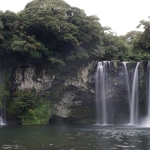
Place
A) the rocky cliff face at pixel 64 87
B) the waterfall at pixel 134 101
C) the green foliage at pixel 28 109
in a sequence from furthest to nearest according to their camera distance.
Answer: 1. the rocky cliff face at pixel 64 87
2. the waterfall at pixel 134 101
3. the green foliage at pixel 28 109

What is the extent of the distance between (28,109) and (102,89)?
29.8ft

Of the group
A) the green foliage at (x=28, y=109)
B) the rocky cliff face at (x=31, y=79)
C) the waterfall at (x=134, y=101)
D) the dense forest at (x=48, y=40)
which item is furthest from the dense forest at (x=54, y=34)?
the green foliage at (x=28, y=109)

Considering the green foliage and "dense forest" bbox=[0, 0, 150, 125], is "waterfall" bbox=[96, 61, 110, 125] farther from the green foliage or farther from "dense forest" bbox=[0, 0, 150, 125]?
the green foliage

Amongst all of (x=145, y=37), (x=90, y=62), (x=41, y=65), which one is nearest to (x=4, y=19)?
(x=41, y=65)

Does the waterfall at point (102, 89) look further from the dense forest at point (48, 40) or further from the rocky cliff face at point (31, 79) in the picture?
the rocky cliff face at point (31, 79)

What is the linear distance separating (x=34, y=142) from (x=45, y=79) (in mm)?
18056

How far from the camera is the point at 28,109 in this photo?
30.8 m

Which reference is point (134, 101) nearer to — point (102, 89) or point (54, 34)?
point (102, 89)

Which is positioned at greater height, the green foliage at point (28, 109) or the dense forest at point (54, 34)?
the dense forest at point (54, 34)

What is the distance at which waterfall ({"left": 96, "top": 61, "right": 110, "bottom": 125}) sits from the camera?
33.6 m

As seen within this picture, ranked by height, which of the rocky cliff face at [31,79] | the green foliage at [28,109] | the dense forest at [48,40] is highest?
the dense forest at [48,40]

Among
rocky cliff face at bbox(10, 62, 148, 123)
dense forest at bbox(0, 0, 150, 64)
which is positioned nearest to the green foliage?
rocky cliff face at bbox(10, 62, 148, 123)

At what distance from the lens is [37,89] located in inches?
1297

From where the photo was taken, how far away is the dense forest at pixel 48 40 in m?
31.5
